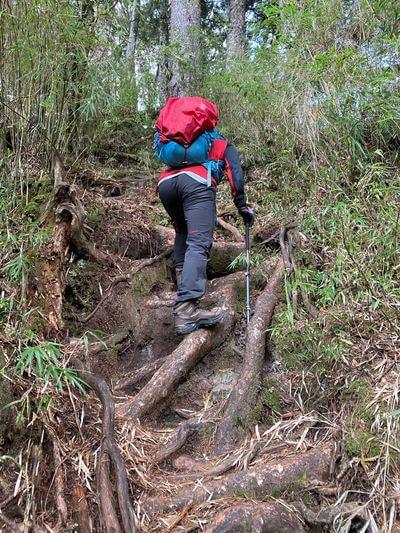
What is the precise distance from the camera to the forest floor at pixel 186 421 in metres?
2.03

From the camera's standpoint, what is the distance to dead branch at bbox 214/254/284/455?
8.80ft

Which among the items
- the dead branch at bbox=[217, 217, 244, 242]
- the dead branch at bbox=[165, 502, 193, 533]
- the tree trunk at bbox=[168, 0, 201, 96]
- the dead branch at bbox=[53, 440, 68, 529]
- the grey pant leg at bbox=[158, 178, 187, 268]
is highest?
the tree trunk at bbox=[168, 0, 201, 96]

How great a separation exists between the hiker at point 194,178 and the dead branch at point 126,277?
0.81m

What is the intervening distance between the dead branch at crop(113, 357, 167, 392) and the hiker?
31cm

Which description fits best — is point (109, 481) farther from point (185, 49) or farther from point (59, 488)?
point (185, 49)

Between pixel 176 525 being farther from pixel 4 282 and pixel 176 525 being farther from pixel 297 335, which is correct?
pixel 4 282

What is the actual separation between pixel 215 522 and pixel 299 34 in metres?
4.97

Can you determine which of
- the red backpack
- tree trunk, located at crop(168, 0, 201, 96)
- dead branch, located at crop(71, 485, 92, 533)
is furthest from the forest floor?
tree trunk, located at crop(168, 0, 201, 96)

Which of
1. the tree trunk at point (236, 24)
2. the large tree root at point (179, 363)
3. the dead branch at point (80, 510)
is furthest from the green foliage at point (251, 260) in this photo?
the tree trunk at point (236, 24)

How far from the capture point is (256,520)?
1965 millimetres

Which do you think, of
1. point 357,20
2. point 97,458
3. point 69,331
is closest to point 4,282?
point 69,331

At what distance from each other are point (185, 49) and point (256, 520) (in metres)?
7.17

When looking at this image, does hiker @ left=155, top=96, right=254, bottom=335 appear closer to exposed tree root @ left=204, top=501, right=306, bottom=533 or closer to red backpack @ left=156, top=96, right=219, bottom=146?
red backpack @ left=156, top=96, right=219, bottom=146

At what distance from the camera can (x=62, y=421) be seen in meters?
2.37
